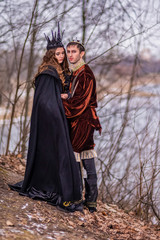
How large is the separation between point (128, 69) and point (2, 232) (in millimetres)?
8478

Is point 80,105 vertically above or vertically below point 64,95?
below

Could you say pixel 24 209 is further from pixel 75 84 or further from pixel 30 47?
pixel 30 47

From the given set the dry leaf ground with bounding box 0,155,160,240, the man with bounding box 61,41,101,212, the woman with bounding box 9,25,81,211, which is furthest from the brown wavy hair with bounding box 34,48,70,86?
the dry leaf ground with bounding box 0,155,160,240

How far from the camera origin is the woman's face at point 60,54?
4.44 metres

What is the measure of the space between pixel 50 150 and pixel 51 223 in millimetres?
1035

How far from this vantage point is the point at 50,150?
14.6 feet

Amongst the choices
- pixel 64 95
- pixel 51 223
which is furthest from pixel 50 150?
pixel 51 223

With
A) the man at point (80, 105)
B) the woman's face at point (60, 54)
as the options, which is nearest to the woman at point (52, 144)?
the woman's face at point (60, 54)

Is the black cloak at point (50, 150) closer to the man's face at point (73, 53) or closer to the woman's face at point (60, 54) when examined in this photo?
the woman's face at point (60, 54)

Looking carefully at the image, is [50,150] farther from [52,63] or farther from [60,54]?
[60,54]

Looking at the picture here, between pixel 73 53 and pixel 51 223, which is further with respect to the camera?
pixel 73 53

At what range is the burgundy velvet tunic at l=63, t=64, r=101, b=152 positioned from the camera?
14.5 feet

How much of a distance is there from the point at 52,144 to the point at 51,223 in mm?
1095

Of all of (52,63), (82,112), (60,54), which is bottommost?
(82,112)
